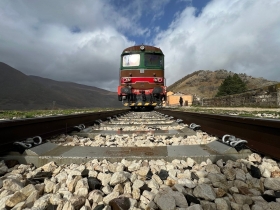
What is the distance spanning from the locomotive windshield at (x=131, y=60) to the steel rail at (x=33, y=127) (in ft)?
23.1

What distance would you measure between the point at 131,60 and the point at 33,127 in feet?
29.3

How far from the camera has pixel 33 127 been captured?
2801mm

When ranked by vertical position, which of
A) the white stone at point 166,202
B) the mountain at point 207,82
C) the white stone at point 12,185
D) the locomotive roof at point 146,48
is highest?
the mountain at point 207,82

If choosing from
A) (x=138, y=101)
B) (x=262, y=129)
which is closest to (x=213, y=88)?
(x=138, y=101)

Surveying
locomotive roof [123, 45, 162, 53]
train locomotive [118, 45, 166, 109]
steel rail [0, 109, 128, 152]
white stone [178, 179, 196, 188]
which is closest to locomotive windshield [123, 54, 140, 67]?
train locomotive [118, 45, 166, 109]

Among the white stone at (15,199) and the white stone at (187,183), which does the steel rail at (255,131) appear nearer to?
the white stone at (187,183)

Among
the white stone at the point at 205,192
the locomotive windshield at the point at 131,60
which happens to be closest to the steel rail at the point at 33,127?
the white stone at the point at 205,192

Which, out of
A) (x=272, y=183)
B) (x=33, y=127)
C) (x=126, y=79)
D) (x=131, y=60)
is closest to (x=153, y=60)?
(x=131, y=60)

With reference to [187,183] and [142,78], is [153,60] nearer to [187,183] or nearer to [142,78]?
[142,78]

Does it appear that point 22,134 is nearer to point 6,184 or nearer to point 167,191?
point 6,184

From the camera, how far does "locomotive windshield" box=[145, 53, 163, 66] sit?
11.2 m

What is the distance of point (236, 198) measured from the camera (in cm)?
141

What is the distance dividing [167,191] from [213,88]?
7744 cm

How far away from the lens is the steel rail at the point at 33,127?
7.23 ft
